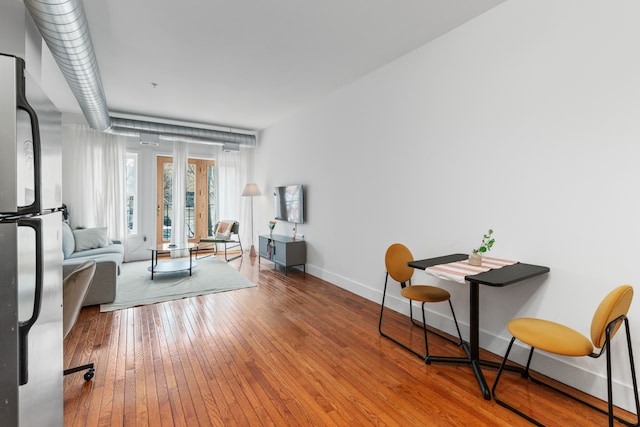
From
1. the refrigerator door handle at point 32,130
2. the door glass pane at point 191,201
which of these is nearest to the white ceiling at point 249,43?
the refrigerator door handle at point 32,130

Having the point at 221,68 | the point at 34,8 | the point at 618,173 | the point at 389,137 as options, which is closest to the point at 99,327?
the point at 34,8

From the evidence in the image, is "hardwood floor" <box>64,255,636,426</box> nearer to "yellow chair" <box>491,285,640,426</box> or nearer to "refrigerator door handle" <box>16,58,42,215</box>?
"yellow chair" <box>491,285,640,426</box>

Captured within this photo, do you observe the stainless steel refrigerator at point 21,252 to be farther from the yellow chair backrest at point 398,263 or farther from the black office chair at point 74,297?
the yellow chair backrest at point 398,263

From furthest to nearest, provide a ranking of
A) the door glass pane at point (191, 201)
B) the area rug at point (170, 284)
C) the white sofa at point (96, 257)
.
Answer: the door glass pane at point (191, 201), the area rug at point (170, 284), the white sofa at point (96, 257)

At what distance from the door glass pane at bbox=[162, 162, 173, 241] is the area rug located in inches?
50.9

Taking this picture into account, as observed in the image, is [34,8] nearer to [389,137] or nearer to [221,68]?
[221,68]

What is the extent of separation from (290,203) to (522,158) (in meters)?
3.83

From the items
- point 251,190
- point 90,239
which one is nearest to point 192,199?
point 251,190

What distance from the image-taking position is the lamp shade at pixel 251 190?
259 inches

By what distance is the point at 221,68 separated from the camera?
3.60m

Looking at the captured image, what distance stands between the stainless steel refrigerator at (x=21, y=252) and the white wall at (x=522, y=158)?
2903mm

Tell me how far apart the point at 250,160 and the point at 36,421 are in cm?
646

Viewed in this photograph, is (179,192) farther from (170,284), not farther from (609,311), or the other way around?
(609,311)

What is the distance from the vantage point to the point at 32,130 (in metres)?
1.04
